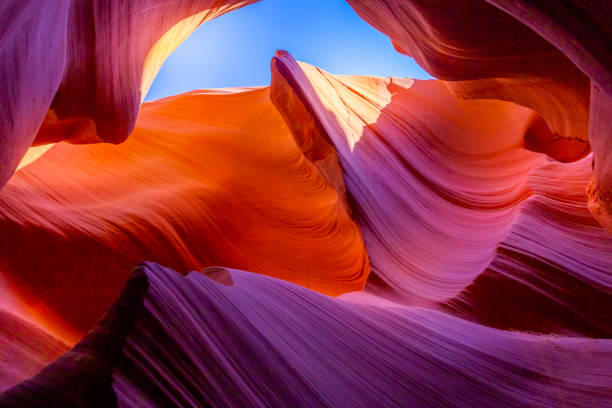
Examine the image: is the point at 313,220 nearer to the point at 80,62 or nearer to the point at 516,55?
the point at 516,55

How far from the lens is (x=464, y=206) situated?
5.52 meters

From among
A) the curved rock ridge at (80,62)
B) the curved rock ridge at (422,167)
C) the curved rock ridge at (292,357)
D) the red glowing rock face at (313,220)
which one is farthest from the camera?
the curved rock ridge at (422,167)

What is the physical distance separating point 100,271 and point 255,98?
170 inches

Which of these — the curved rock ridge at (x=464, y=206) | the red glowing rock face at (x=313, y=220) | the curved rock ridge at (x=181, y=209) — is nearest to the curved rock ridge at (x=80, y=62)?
the red glowing rock face at (x=313, y=220)

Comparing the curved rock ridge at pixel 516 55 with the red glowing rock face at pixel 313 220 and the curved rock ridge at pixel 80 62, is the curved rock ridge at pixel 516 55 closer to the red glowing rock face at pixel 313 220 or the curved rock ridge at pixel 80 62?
the red glowing rock face at pixel 313 220

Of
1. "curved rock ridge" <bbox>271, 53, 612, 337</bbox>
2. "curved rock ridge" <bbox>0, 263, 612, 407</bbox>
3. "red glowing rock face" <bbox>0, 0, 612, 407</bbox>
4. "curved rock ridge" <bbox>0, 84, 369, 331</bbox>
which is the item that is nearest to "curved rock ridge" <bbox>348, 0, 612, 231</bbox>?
"red glowing rock face" <bbox>0, 0, 612, 407</bbox>

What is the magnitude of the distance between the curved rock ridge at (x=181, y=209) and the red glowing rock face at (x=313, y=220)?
0.09 ft

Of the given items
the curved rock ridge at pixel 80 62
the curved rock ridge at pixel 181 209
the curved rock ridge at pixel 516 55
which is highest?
the curved rock ridge at pixel 516 55

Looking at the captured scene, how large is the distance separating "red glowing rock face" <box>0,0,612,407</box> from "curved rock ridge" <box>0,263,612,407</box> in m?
0.01

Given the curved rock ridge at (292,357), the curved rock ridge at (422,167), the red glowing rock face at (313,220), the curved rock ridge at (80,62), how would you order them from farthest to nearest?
the curved rock ridge at (422,167) < the curved rock ridge at (80,62) < the red glowing rock face at (313,220) < the curved rock ridge at (292,357)

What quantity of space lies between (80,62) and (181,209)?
103 inches

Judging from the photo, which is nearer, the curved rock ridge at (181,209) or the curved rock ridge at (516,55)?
the curved rock ridge at (516,55)

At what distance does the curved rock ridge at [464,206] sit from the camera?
3.78 m

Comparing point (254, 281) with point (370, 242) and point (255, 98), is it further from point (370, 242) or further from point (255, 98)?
point (255, 98)
